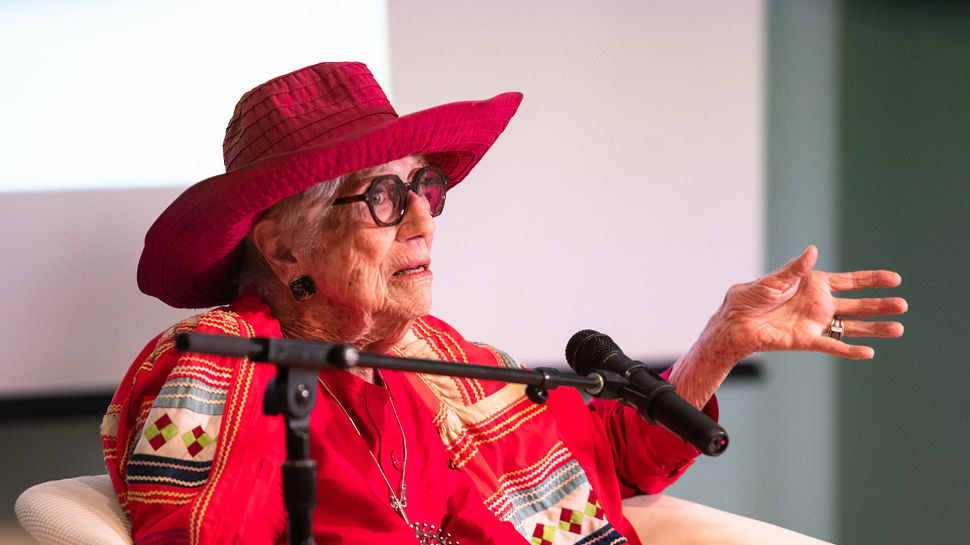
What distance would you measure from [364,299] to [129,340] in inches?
29.7

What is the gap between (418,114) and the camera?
1.62 metres

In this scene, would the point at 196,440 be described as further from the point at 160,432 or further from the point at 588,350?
the point at 588,350

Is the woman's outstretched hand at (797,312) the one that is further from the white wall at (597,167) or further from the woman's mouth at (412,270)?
the white wall at (597,167)

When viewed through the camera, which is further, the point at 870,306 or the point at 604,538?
the point at 604,538

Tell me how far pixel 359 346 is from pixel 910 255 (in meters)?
2.11

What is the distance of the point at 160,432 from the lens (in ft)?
4.90

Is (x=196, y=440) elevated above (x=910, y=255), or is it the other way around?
(x=910, y=255)

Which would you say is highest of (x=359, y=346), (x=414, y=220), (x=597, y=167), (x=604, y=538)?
(x=597, y=167)

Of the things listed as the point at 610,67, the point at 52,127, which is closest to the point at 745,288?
the point at 610,67

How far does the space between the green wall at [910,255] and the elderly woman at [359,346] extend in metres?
1.38

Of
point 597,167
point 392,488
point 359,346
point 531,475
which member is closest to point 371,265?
point 359,346

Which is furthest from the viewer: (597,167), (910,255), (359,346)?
(910,255)

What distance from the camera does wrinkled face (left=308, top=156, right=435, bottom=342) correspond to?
1714 mm

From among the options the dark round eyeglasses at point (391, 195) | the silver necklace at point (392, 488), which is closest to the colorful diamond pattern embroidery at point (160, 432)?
the silver necklace at point (392, 488)
